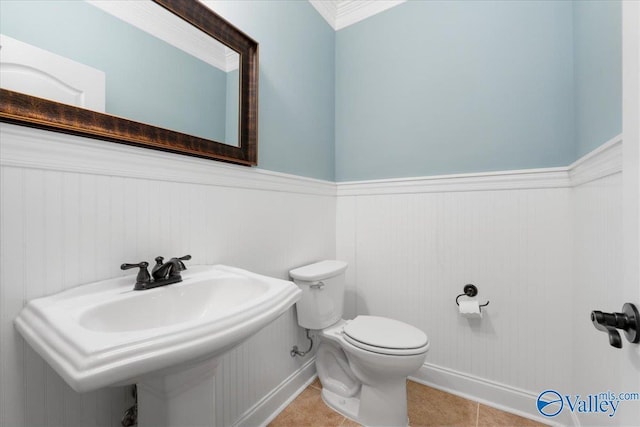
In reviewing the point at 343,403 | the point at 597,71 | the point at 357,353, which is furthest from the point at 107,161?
the point at 597,71

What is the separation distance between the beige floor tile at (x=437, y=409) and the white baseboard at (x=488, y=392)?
0.04 metres

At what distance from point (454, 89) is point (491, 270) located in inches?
40.9

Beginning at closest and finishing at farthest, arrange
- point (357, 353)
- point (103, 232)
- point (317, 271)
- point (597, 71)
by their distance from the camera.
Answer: point (103, 232) → point (597, 71) → point (357, 353) → point (317, 271)

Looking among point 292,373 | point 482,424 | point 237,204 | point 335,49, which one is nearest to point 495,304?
point 482,424

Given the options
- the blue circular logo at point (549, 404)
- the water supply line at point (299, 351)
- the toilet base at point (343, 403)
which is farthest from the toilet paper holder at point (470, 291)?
the water supply line at point (299, 351)

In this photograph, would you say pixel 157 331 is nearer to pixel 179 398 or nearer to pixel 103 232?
pixel 179 398

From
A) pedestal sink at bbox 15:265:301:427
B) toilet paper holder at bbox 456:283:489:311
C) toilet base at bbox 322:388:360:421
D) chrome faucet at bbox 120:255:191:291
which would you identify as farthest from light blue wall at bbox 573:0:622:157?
toilet base at bbox 322:388:360:421

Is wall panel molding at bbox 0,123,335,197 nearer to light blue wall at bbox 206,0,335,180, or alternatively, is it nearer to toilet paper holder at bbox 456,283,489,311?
light blue wall at bbox 206,0,335,180

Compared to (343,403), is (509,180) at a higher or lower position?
higher

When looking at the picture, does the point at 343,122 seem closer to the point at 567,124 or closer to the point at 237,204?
the point at 237,204

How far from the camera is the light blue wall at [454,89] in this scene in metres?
1.30

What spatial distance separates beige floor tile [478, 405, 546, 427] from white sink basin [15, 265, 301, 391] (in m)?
1.28

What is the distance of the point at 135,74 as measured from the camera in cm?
88

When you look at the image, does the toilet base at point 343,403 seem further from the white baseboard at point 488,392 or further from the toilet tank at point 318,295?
the white baseboard at point 488,392
